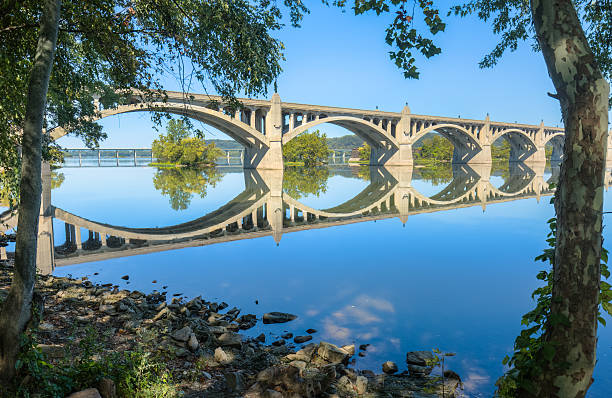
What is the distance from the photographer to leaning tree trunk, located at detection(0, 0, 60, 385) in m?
2.88

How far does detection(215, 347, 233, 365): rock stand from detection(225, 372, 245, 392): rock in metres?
0.50

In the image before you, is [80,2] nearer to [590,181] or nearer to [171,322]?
[171,322]

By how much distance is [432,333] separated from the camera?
5.49m

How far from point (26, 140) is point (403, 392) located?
4156 millimetres

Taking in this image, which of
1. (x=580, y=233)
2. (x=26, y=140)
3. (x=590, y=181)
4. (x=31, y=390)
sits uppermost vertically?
(x=26, y=140)

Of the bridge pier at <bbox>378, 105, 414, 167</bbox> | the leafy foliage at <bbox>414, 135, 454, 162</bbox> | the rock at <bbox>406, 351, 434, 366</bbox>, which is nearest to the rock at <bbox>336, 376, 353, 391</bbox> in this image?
the rock at <bbox>406, 351, 434, 366</bbox>

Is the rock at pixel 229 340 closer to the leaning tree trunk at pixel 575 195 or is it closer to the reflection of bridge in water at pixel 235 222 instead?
the leaning tree trunk at pixel 575 195

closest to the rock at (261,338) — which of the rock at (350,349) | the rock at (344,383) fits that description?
the rock at (350,349)

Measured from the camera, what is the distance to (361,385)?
12.6 ft

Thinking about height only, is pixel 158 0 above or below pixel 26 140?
above

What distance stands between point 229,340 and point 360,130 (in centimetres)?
5552

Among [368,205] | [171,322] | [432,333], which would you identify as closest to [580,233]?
[432,333]

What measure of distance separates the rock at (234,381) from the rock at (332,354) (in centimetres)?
111

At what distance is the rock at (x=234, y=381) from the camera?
3.62 metres
